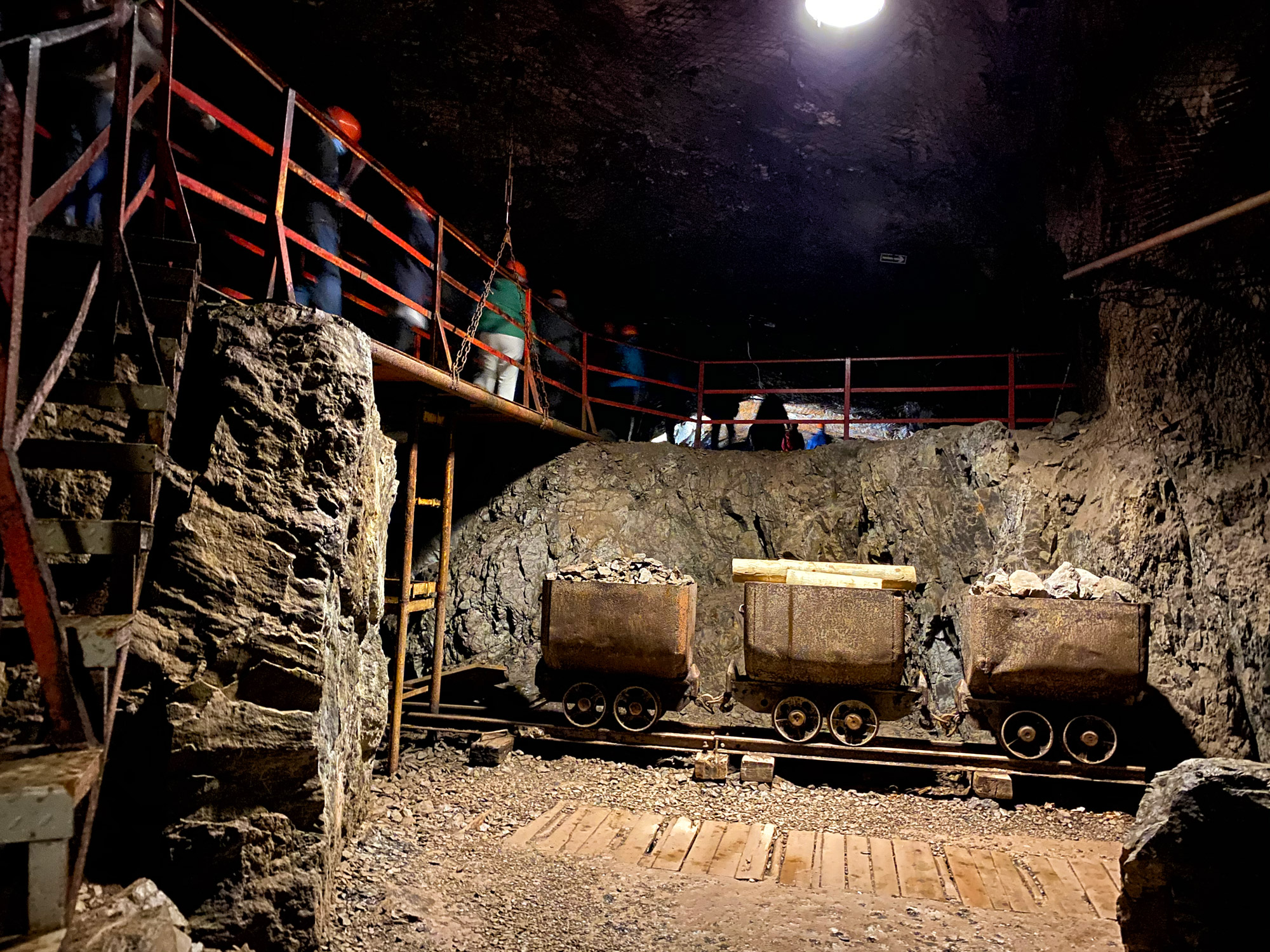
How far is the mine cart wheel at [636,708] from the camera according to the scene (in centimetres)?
634

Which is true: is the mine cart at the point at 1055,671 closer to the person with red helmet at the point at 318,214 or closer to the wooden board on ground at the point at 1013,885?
the wooden board on ground at the point at 1013,885

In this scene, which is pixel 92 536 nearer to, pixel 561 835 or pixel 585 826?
pixel 561 835

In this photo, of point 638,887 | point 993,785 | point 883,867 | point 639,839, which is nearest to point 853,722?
point 993,785

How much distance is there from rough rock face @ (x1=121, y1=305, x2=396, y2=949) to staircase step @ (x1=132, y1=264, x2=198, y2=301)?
0.36 metres

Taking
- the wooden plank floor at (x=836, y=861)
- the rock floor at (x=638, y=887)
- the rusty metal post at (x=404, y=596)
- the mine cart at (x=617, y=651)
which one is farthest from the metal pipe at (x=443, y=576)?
the wooden plank floor at (x=836, y=861)

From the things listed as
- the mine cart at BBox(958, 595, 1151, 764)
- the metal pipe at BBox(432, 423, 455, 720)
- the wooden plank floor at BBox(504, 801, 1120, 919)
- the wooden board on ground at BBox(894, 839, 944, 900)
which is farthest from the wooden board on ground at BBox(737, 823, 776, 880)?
the metal pipe at BBox(432, 423, 455, 720)

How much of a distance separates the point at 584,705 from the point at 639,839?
1736 millimetres

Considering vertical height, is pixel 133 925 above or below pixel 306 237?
below

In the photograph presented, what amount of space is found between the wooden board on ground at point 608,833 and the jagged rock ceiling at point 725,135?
8080 millimetres

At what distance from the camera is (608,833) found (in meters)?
4.92

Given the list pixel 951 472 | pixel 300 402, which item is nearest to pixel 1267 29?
pixel 951 472

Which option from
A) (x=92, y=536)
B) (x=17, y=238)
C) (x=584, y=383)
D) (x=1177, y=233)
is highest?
(x=1177, y=233)

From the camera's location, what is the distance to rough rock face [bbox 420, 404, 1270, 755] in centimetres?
595

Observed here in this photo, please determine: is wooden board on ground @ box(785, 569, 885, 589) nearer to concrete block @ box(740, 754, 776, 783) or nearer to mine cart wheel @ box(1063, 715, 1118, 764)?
concrete block @ box(740, 754, 776, 783)
